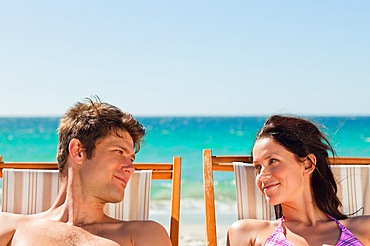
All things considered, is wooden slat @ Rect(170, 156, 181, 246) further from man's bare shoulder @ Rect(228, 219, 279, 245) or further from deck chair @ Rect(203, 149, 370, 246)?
man's bare shoulder @ Rect(228, 219, 279, 245)

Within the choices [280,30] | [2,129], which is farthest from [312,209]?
[2,129]

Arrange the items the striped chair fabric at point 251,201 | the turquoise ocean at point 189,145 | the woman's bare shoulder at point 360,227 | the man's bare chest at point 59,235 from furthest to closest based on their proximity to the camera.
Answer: the turquoise ocean at point 189,145
the striped chair fabric at point 251,201
the woman's bare shoulder at point 360,227
the man's bare chest at point 59,235

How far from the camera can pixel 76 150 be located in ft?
8.85

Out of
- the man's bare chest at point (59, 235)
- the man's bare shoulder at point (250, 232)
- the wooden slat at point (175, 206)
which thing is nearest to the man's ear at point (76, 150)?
the man's bare chest at point (59, 235)

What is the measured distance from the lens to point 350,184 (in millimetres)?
3027

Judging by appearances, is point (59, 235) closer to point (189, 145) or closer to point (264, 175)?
point (264, 175)

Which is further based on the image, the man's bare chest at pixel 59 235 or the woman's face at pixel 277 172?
the woman's face at pixel 277 172

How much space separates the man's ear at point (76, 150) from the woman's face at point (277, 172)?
0.83 meters

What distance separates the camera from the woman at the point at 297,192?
2617mm

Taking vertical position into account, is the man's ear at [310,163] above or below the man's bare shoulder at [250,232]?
above

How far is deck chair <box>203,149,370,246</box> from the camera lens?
116 inches

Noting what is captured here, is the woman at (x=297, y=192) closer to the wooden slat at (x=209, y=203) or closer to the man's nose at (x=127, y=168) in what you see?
the wooden slat at (x=209, y=203)

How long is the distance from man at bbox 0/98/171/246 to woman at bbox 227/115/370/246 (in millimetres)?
503

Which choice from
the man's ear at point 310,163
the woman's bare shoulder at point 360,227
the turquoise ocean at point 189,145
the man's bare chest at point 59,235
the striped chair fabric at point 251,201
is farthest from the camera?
the turquoise ocean at point 189,145
